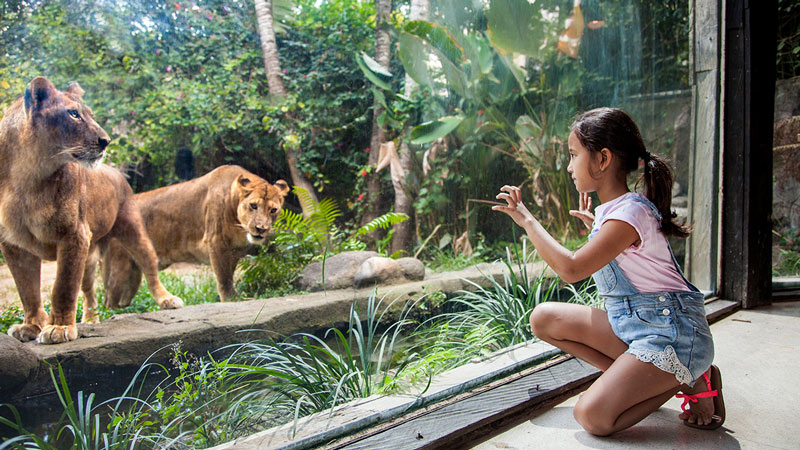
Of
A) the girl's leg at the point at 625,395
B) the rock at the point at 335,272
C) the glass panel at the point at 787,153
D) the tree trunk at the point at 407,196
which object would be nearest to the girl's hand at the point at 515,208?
the girl's leg at the point at 625,395

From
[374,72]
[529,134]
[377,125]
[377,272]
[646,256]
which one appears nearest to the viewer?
[646,256]

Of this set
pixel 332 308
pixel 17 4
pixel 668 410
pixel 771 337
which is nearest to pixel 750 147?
pixel 771 337

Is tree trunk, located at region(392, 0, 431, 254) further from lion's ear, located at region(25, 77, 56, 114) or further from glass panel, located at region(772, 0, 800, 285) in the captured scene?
glass panel, located at region(772, 0, 800, 285)

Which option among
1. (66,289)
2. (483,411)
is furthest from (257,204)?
(483,411)

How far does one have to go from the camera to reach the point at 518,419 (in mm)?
1884

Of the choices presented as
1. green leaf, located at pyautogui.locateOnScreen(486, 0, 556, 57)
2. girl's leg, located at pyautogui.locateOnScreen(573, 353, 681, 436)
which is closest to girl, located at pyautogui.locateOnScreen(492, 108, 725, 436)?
girl's leg, located at pyautogui.locateOnScreen(573, 353, 681, 436)

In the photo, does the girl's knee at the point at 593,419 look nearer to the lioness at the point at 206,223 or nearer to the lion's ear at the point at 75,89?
the lioness at the point at 206,223

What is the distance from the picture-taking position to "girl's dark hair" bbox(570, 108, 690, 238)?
5.57 feet

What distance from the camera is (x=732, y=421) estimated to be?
6.09 feet

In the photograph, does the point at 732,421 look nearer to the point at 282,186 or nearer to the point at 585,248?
the point at 585,248

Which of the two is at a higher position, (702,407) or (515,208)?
(515,208)

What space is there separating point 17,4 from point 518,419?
208 centimetres

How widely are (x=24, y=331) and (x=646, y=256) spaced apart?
6.58 ft

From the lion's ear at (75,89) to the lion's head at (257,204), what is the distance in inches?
27.0
